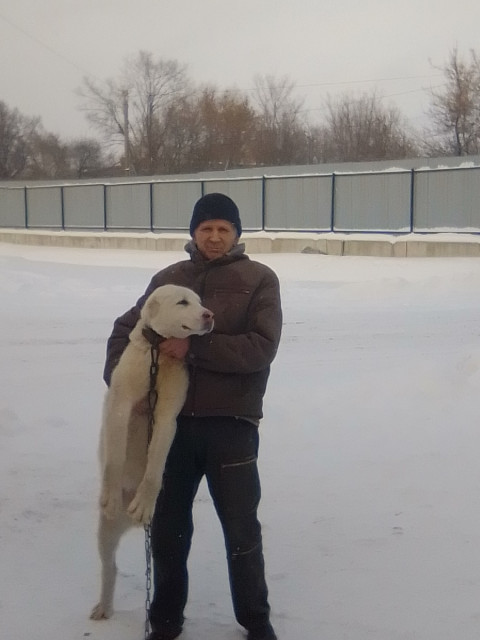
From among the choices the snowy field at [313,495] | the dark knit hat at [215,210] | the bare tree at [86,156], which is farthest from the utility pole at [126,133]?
the dark knit hat at [215,210]

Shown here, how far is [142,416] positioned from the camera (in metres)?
3.26

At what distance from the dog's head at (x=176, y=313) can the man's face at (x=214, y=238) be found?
0.23 m

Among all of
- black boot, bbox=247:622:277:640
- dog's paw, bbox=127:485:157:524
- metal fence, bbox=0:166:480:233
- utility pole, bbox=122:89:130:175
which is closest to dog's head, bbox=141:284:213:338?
dog's paw, bbox=127:485:157:524

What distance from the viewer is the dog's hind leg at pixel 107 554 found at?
3350 millimetres

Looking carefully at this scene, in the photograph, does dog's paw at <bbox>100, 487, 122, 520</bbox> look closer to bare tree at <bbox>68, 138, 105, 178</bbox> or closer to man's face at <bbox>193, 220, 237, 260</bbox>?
man's face at <bbox>193, 220, 237, 260</bbox>

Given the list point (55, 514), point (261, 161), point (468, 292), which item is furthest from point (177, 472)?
point (261, 161)

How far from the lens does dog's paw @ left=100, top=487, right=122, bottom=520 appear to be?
3262 mm

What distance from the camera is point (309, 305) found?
13773 millimetres

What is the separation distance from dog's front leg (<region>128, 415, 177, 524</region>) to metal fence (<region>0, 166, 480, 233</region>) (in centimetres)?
2049

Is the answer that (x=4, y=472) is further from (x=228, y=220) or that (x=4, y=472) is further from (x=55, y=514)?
(x=228, y=220)

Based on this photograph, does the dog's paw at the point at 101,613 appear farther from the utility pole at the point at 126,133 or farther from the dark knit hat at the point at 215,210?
the utility pole at the point at 126,133

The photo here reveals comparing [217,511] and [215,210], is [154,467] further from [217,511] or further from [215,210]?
[215,210]

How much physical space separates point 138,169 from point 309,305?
148 ft

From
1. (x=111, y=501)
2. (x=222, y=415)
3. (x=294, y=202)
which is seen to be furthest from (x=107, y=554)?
(x=294, y=202)
